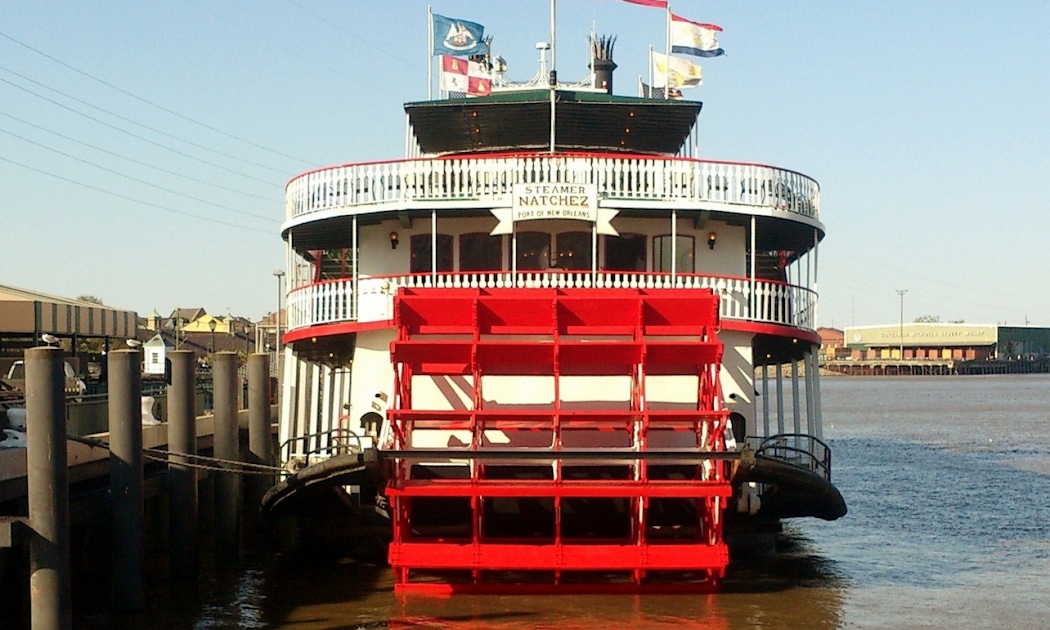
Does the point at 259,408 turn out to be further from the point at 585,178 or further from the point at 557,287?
the point at 585,178

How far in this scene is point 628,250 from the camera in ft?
46.0

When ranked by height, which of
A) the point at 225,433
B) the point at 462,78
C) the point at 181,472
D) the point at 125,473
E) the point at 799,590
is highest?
the point at 462,78

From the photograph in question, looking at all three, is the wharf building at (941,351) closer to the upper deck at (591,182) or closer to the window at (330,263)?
the window at (330,263)

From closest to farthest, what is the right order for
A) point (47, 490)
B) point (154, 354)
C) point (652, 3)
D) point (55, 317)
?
point (47, 490)
point (652, 3)
point (55, 317)
point (154, 354)

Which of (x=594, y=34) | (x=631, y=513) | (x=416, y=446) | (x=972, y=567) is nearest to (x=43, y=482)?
(x=416, y=446)

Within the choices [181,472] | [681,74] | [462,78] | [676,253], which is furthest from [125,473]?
[681,74]

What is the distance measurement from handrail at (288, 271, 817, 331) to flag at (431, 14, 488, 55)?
509cm

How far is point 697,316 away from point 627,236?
6.11ft

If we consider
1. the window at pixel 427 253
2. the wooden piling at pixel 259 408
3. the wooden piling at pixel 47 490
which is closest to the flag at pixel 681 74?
the window at pixel 427 253

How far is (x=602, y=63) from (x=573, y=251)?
639 cm

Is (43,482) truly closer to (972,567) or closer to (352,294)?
(352,294)

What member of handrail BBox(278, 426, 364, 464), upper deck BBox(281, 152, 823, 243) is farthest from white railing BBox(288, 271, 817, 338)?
handrail BBox(278, 426, 364, 464)

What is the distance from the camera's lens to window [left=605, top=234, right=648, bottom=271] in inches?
551

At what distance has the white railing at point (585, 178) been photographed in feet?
43.4
